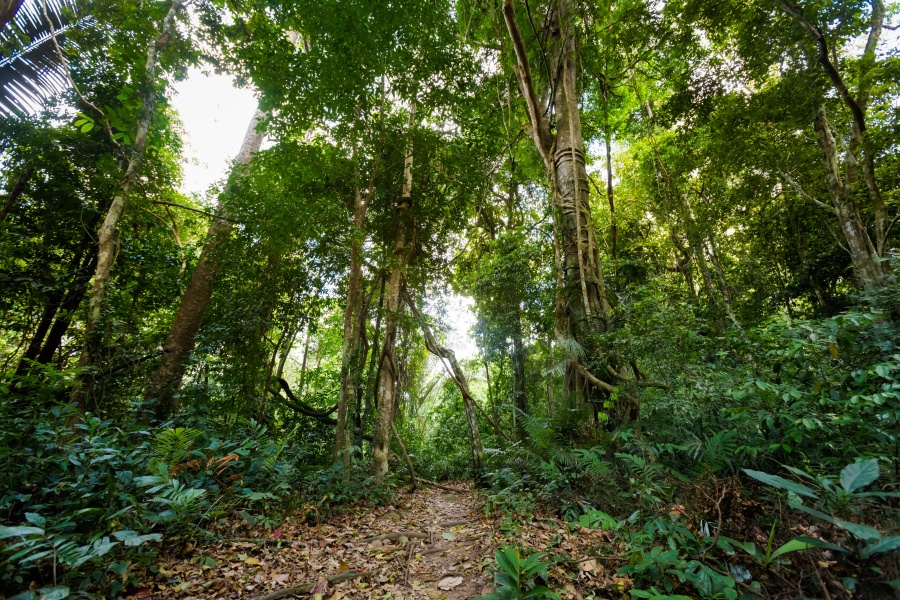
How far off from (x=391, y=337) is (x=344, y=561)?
13.1 ft

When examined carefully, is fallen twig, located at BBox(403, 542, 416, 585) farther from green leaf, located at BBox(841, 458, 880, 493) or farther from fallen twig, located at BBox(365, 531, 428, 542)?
green leaf, located at BBox(841, 458, 880, 493)

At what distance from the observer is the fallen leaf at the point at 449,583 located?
2.91 meters

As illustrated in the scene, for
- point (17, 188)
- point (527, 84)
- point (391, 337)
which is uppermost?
point (527, 84)

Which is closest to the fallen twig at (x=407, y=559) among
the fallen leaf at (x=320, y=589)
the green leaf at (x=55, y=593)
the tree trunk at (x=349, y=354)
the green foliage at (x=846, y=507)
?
the fallen leaf at (x=320, y=589)

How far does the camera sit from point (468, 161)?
7410 mm

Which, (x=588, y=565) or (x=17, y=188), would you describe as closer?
(x=588, y=565)

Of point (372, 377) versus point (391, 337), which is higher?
point (391, 337)

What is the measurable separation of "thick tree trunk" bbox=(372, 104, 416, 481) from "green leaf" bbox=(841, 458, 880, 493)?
5.49 m

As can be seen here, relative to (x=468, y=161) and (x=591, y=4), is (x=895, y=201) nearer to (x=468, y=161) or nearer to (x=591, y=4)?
(x=591, y=4)

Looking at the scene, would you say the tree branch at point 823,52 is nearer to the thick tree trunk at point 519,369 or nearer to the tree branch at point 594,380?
the tree branch at point 594,380

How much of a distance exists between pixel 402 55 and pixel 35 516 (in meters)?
7.08

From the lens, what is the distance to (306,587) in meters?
2.89

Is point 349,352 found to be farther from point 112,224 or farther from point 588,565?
point 588,565

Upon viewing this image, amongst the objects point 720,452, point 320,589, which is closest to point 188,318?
point 320,589
